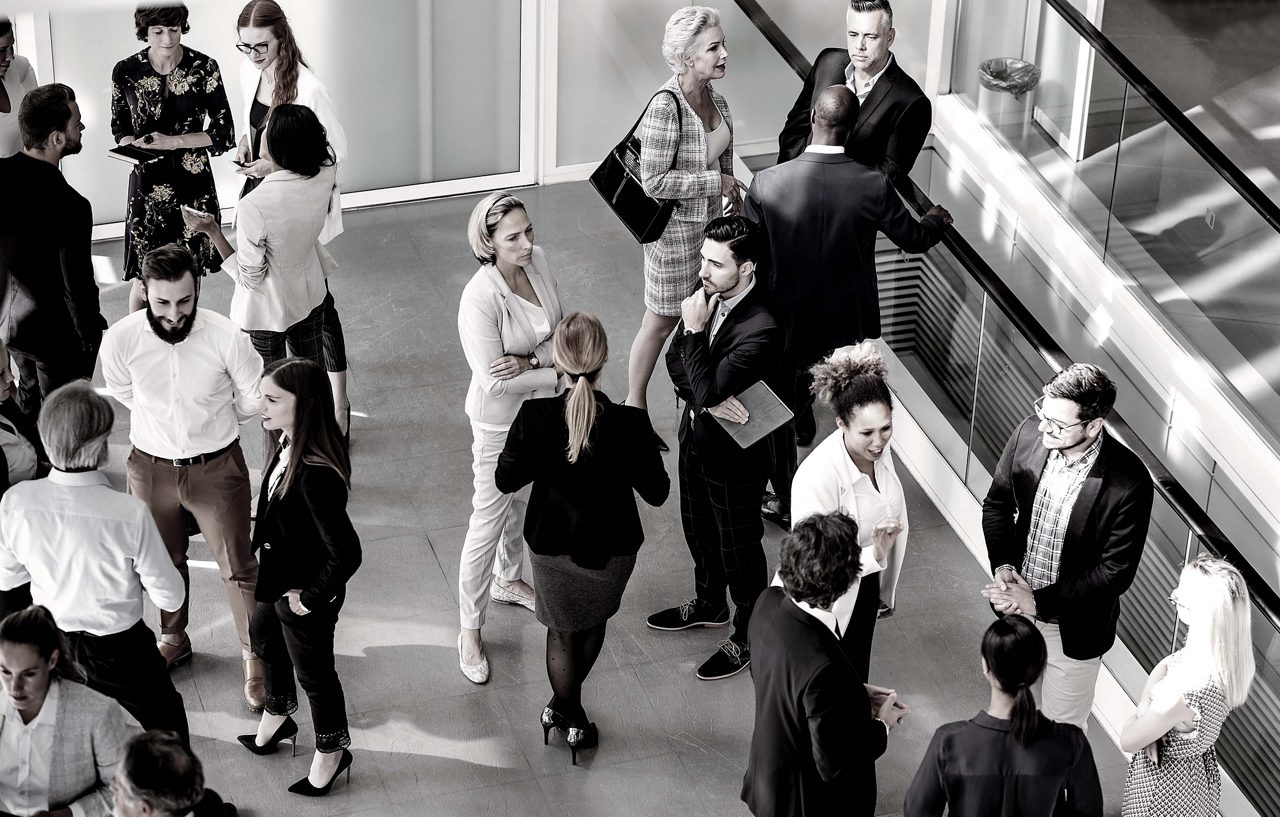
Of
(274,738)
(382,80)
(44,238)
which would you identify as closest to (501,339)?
(274,738)

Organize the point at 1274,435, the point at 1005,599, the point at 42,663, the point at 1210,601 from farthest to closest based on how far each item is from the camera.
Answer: the point at 1274,435 < the point at 1005,599 < the point at 1210,601 < the point at 42,663

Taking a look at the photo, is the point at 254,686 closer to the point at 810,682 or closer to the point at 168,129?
the point at 810,682

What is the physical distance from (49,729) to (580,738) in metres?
2.01

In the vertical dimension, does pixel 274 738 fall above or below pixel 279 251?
below

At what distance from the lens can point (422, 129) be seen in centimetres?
930

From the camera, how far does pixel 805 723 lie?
4340 mm

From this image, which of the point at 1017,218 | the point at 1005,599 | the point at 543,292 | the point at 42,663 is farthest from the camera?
the point at 1017,218

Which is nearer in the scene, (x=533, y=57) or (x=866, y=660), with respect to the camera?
(x=866, y=660)

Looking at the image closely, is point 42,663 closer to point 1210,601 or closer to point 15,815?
point 15,815

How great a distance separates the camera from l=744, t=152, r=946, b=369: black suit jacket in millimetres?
6016

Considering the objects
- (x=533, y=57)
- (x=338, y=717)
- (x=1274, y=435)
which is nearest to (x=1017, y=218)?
(x=1274, y=435)

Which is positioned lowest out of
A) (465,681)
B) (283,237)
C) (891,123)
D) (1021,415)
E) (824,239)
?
(465,681)

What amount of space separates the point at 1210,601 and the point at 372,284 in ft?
16.8

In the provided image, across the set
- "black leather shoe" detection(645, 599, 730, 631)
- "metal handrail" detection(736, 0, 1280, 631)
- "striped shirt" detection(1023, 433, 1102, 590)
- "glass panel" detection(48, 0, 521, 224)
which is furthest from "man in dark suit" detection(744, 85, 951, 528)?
"glass panel" detection(48, 0, 521, 224)
